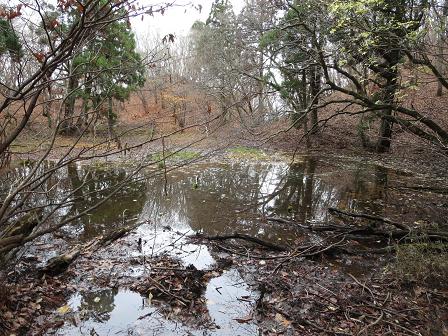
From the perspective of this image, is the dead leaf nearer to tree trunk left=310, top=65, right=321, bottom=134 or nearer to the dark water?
the dark water

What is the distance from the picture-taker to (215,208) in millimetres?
8484

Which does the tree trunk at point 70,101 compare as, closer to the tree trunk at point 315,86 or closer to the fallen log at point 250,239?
the fallen log at point 250,239

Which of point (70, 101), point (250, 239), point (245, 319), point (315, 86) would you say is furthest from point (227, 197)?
point (315, 86)

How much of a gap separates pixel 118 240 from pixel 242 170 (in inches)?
320

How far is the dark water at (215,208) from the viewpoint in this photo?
13.0 ft

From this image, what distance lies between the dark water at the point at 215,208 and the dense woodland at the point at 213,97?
28 cm

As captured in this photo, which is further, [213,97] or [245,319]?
[213,97]

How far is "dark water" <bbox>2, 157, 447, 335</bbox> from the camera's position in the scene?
3957 mm

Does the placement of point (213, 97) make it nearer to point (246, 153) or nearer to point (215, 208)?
point (246, 153)

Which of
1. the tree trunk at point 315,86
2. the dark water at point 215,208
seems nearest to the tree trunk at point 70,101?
the dark water at point 215,208

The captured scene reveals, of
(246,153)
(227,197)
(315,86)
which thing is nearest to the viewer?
(227,197)

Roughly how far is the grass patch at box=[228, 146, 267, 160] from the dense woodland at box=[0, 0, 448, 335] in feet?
3.40

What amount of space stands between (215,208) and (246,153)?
9.70 metres

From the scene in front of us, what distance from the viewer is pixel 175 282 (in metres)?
4.54
